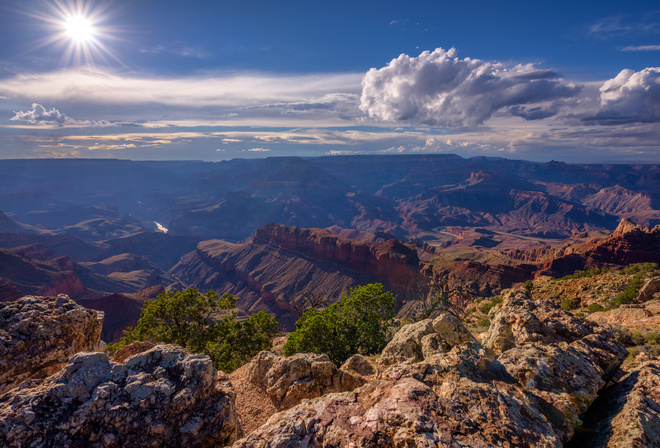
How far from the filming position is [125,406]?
8430 mm

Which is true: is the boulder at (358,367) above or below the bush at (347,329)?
above

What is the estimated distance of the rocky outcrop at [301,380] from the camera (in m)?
13.1

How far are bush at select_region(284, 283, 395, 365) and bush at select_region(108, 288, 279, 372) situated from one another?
4.31 meters

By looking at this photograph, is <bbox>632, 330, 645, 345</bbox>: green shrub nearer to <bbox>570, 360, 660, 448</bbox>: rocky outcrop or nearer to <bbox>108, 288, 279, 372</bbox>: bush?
<bbox>570, 360, 660, 448</bbox>: rocky outcrop

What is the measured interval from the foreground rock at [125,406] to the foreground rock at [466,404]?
2346 mm

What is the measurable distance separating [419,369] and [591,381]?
6128mm

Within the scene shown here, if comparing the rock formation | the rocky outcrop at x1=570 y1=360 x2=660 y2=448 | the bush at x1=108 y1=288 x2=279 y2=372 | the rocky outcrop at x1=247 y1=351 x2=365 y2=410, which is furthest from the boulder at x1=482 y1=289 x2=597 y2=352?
the rock formation

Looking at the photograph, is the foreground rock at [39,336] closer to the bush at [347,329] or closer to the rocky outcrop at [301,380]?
the rocky outcrop at [301,380]

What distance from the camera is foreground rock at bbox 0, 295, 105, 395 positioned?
11.1m

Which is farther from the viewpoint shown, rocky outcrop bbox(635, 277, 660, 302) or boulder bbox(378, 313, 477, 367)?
rocky outcrop bbox(635, 277, 660, 302)

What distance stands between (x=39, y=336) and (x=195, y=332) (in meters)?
10.9

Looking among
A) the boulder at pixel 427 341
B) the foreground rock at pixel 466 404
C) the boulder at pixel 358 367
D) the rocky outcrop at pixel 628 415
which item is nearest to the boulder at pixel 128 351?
the boulder at pixel 358 367

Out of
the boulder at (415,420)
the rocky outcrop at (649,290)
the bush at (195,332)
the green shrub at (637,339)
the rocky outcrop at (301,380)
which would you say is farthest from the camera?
the rocky outcrop at (649,290)

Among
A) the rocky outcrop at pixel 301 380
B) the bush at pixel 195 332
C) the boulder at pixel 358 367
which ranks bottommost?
the bush at pixel 195 332
